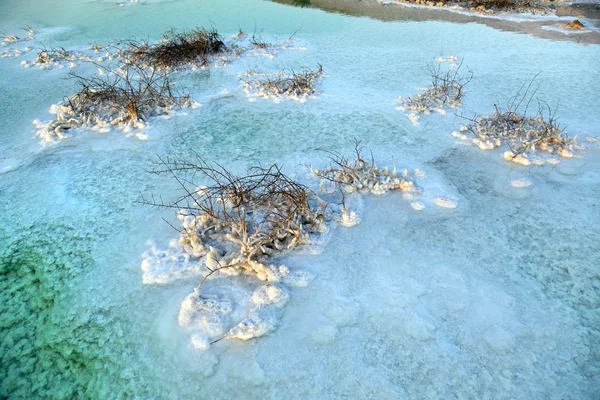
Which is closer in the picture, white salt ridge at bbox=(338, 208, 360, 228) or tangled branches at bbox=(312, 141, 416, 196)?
white salt ridge at bbox=(338, 208, 360, 228)

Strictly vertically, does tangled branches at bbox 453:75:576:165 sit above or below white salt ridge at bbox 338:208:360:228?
above

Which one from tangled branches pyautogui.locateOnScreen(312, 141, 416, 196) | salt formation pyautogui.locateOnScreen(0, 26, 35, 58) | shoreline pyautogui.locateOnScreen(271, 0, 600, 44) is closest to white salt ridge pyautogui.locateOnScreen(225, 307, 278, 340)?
tangled branches pyautogui.locateOnScreen(312, 141, 416, 196)

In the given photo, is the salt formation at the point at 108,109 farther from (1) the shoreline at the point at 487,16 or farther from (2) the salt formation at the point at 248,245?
(1) the shoreline at the point at 487,16

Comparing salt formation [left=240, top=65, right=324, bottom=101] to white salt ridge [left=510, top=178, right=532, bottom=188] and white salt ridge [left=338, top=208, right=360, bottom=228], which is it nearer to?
white salt ridge [left=338, top=208, right=360, bottom=228]

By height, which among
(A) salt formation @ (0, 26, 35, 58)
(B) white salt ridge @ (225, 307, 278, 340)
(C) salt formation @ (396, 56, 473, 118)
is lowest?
(B) white salt ridge @ (225, 307, 278, 340)

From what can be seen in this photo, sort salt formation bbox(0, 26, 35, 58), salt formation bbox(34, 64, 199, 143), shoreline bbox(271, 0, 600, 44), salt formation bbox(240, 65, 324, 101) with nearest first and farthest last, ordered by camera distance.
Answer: salt formation bbox(34, 64, 199, 143) → salt formation bbox(240, 65, 324, 101) → salt formation bbox(0, 26, 35, 58) → shoreline bbox(271, 0, 600, 44)

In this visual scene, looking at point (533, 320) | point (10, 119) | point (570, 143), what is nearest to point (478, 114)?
point (570, 143)

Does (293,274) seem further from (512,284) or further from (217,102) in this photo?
(217,102)
